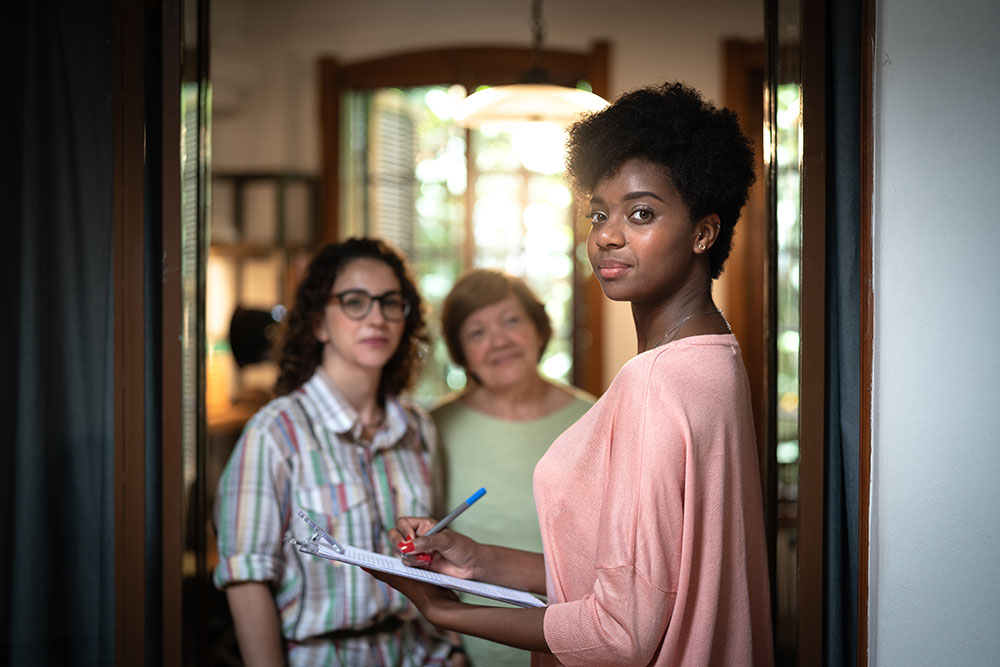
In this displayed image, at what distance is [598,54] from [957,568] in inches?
125

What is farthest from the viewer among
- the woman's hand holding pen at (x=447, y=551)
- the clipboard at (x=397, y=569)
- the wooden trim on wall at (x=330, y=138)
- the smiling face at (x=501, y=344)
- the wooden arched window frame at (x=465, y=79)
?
the wooden trim on wall at (x=330, y=138)

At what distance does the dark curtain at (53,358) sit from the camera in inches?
62.3

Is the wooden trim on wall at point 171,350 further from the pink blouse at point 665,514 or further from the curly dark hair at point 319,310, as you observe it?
the pink blouse at point 665,514

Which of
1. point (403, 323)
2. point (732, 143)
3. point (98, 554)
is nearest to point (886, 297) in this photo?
point (732, 143)

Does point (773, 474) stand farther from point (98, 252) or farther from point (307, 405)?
point (98, 252)

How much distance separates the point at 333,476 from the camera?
1843 mm

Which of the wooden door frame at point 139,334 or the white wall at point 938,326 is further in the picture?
the wooden door frame at point 139,334

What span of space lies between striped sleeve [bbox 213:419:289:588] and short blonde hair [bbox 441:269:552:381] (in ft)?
2.12

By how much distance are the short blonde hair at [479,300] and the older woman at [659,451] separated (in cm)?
93

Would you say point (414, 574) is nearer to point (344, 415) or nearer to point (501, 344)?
point (344, 415)

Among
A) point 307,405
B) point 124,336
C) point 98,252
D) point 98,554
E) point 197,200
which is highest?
point 197,200

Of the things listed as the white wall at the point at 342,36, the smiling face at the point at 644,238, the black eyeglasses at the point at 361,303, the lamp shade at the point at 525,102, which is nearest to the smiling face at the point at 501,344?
the black eyeglasses at the point at 361,303

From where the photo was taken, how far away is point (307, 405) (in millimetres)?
1913

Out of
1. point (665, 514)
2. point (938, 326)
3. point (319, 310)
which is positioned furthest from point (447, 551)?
point (938, 326)
